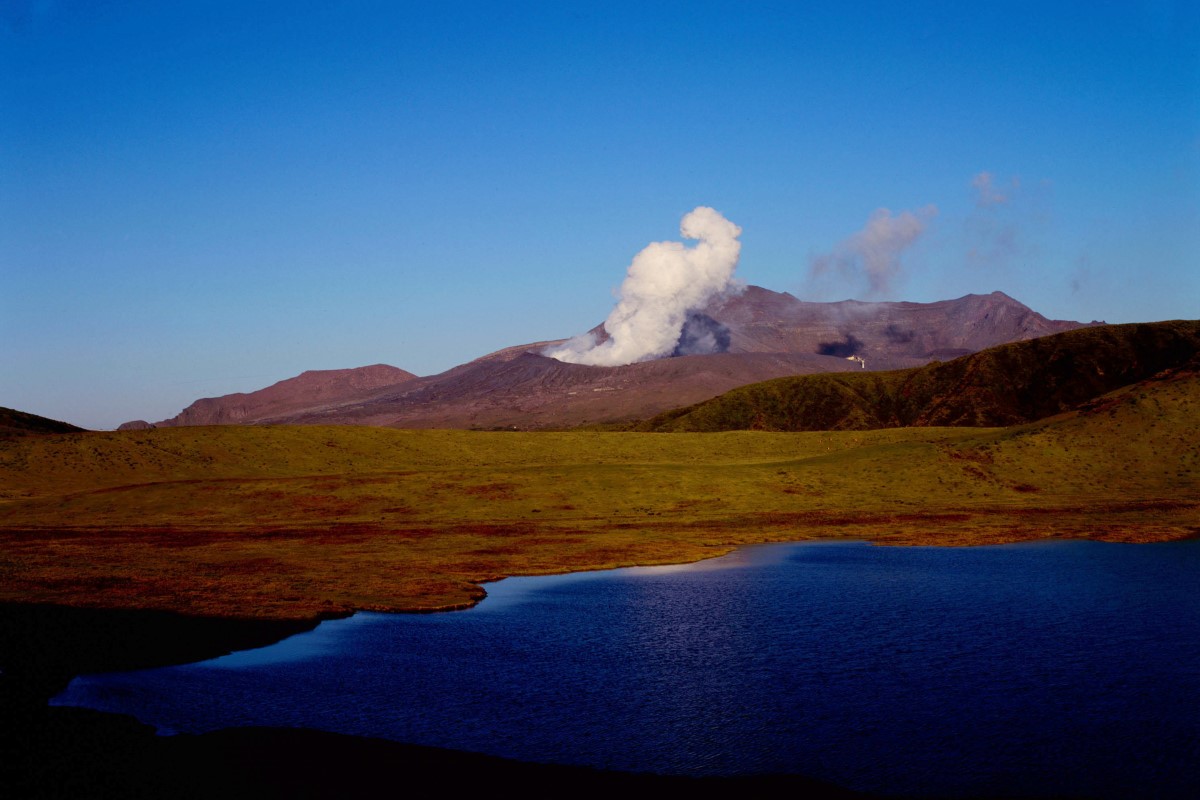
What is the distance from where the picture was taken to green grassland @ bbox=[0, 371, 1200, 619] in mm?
70625

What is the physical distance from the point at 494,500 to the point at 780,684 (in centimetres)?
8820

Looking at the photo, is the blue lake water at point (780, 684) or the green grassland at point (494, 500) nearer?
the blue lake water at point (780, 684)

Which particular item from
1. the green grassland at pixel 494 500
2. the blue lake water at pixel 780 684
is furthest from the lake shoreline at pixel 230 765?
the green grassland at pixel 494 500

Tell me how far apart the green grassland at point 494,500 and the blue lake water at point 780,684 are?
1198cm

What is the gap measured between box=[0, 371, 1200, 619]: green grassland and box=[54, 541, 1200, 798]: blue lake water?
11979 mm

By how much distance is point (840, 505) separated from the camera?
122188 millimetres

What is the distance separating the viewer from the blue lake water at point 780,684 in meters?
30.2

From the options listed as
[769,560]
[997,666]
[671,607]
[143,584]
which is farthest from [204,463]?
[997,666]

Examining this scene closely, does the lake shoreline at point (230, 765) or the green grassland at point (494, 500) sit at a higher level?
the green grassland at point (494, 500)

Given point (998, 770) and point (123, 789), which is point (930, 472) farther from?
point (123, 789)

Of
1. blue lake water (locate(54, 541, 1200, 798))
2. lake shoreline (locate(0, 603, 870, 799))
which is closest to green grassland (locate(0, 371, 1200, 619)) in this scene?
blue lake water (locate(54, 541, 1200, 798))

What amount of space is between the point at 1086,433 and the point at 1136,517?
4855 centimetres

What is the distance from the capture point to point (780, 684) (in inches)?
1521

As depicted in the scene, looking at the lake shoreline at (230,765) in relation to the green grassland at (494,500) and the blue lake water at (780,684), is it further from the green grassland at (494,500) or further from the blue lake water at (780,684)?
the green grassland at (494,500)
